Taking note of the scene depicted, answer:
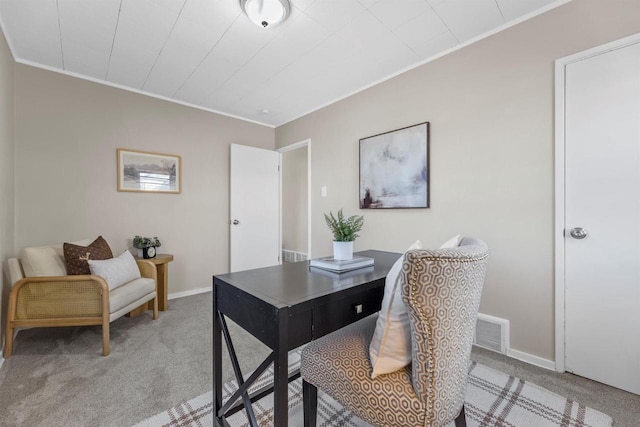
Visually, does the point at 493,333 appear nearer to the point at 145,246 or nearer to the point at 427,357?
the point at 427,357

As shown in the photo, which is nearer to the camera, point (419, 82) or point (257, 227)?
point (419, 82)

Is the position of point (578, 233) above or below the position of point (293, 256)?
above

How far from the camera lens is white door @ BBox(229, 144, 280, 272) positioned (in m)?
3.79

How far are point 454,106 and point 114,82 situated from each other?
3351 millimetres

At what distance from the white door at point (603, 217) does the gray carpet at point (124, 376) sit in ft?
0.72

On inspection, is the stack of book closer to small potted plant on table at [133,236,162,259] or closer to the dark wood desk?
the dark wood desk

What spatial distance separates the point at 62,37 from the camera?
2.14 metres

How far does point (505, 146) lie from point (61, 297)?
135 inches

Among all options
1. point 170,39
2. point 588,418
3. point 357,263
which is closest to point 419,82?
point 357,263

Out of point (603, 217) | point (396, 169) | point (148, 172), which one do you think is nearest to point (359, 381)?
point (603, 217)

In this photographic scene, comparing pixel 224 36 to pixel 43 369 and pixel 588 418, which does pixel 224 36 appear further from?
pixel 588 418

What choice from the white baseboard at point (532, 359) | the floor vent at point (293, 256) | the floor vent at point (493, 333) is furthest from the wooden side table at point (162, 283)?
the white baseboard at point (532, 359)

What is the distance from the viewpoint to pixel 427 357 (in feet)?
2.61

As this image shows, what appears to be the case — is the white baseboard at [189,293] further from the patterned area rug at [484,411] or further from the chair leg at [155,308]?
the patterned area rug at [484,411]
